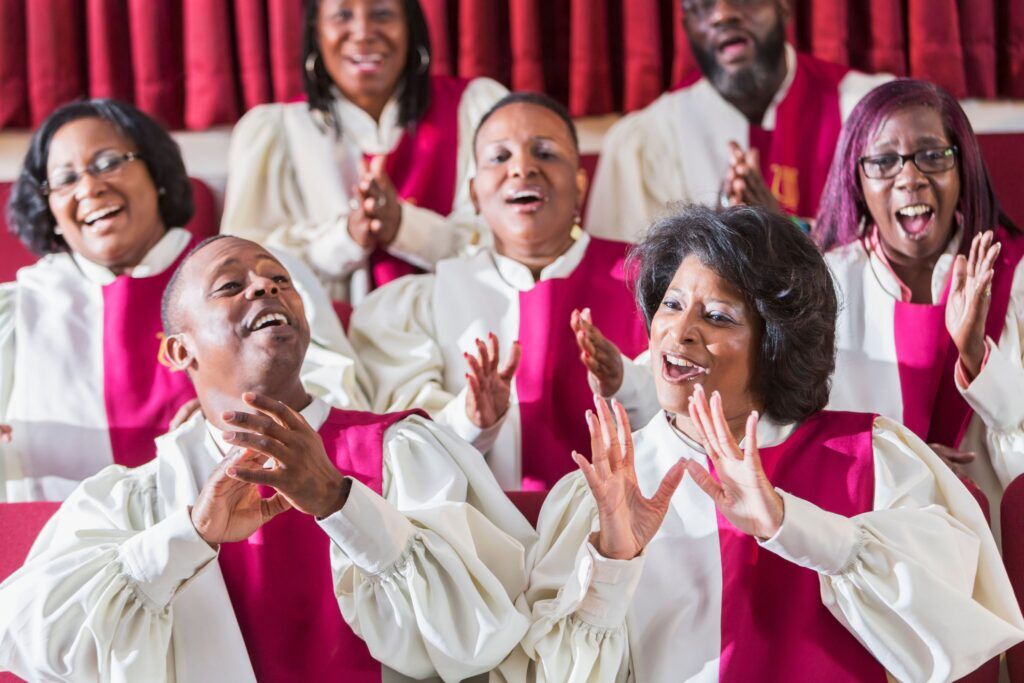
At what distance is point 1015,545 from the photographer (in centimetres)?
194

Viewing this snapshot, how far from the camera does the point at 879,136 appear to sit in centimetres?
247

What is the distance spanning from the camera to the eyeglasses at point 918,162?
2432mm

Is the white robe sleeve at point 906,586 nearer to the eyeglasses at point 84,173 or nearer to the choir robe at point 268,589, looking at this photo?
the choir robe at point 268,589

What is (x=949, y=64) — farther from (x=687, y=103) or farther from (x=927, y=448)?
(x=927, y=448)

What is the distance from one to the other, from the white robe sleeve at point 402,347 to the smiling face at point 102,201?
1.37 ft

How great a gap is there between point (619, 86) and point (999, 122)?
0.84 meters

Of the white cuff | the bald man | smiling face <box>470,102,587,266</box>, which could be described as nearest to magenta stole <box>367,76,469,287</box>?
the white cuff

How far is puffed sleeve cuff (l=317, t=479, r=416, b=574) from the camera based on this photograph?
1.79 meters

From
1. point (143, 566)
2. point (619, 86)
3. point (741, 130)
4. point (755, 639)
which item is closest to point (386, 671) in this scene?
point (143, 566)

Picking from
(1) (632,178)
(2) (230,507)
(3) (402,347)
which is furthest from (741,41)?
(2) (230,507)

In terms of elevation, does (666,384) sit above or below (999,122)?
below

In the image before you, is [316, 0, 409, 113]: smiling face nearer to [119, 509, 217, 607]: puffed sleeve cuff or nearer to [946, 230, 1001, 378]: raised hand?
[946, 230, 1001, 378]: raised hand

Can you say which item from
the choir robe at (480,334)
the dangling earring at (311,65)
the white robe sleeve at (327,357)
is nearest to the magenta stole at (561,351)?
the choir robe at (480,334)

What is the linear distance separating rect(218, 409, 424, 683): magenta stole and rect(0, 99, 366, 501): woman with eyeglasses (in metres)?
0.44
